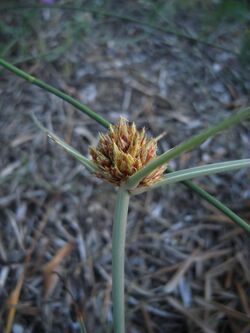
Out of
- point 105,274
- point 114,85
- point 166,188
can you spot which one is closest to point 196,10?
point 114,85

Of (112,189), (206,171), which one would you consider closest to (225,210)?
(206,171)

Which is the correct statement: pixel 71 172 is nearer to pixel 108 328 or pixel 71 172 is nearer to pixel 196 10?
pixel 108 328

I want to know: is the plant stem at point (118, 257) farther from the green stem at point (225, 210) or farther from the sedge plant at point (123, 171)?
the green stem at point (225, 210)

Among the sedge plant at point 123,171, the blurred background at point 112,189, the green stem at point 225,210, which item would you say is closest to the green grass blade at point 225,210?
the green stem at point 225,210

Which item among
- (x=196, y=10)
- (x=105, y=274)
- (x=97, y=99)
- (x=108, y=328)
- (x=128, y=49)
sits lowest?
(x=108, y=328)

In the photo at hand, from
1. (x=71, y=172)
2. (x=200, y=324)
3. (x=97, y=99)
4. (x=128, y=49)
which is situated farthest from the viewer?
(x=128, y=49)
